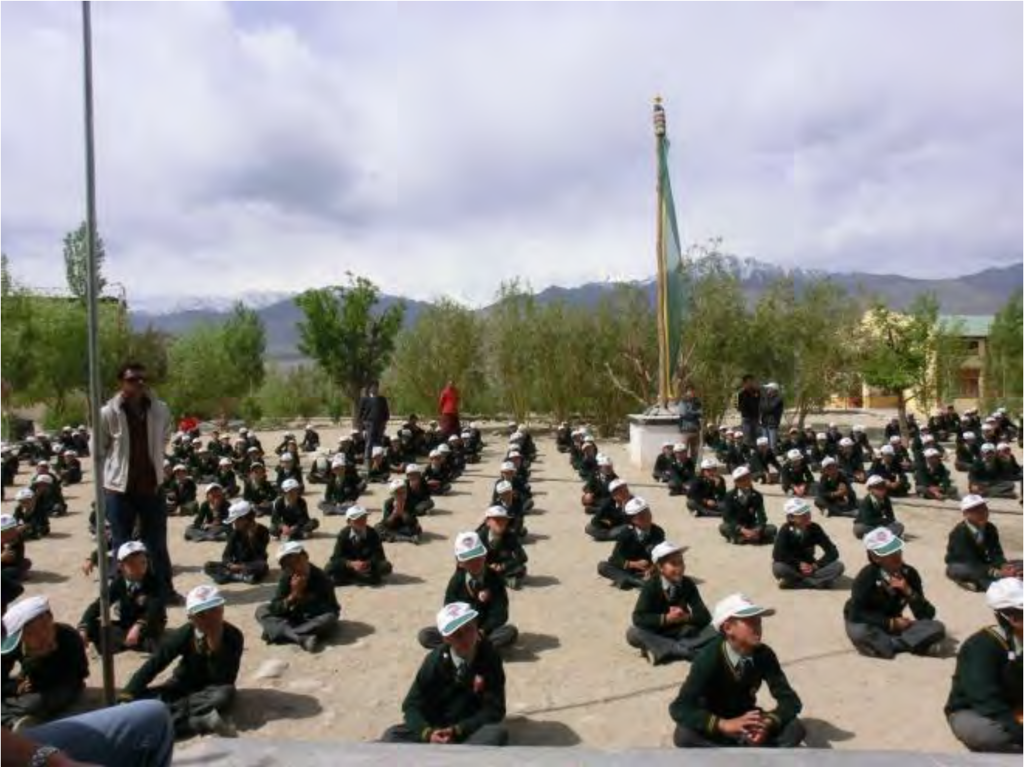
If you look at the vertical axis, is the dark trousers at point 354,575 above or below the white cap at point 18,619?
below

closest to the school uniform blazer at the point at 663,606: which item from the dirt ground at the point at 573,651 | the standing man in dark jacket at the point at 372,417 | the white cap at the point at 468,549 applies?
the dirt ground at the point at 573,651

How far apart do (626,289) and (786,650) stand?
19108mm

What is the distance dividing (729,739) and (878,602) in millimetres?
2531

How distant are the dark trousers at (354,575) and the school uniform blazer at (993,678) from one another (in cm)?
544

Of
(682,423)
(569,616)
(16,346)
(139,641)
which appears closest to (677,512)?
(682,423)

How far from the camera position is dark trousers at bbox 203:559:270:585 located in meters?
8.43

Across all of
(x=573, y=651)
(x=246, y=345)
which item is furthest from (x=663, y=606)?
(x=246, y=345)

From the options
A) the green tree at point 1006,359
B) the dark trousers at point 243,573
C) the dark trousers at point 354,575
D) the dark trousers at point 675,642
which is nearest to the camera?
the dark trousers at point 675,642

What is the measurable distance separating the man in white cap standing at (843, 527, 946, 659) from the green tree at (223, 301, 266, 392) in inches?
1315

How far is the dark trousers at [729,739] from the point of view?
4.34 meters

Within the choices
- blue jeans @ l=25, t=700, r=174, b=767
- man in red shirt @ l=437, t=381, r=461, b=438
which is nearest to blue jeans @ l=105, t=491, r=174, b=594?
blue jeans @ l=25, t=700, r=174, b=767

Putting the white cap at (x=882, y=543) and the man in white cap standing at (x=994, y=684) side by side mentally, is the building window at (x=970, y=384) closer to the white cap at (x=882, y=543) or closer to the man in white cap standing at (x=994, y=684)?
the white cap at (x=882, y=543)

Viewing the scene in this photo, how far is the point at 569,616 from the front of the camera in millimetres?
7383

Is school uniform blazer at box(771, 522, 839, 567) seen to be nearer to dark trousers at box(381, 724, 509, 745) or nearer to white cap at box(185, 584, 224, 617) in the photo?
dark trousers at box(381, 724, 509, 745)
